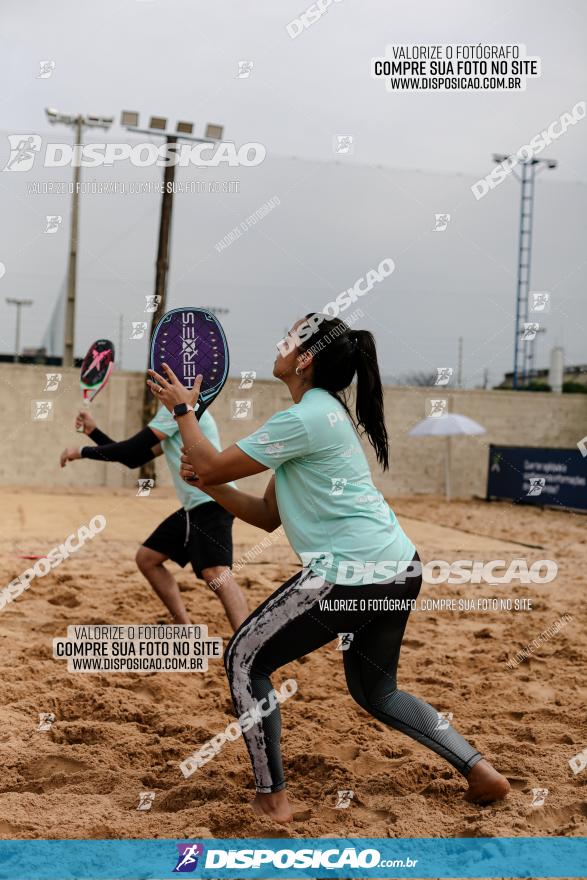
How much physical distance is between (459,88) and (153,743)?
5209 millimetres

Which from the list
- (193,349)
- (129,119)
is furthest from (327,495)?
(129,119)

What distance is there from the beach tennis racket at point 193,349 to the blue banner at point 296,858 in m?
1.52

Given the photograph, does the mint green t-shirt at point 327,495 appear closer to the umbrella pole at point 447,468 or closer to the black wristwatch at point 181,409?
the black wristwatch at point 181,409

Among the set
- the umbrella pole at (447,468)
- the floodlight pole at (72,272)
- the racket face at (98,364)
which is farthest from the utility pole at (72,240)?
the racket face at (98,364)

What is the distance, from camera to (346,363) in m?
2.80

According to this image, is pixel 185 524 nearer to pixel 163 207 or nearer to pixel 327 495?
pixel 327 495

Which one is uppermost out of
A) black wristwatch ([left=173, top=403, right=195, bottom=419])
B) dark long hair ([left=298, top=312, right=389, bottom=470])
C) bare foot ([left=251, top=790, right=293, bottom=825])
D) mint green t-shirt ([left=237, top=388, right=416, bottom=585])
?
dark long hair ([left=298, top=312, right=389, bottom=470])

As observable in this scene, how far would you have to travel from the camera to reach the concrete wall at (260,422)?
15.0 m

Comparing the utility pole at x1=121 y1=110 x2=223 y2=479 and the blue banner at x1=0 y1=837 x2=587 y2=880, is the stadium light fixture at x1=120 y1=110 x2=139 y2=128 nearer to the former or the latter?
the utility pole at x1=121 y1=110 x2=223 y2=479

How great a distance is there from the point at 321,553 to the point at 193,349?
1.02 meters

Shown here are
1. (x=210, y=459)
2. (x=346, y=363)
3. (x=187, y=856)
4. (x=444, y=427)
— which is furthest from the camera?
(x=444, y=427)

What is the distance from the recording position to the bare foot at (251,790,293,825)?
106 inches

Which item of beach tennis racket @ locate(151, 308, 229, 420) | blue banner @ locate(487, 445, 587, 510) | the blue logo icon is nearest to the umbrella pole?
blue banner @ locate(487, 445, 587, 510)

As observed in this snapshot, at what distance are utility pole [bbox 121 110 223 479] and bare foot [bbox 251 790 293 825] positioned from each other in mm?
9927
